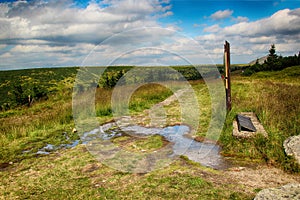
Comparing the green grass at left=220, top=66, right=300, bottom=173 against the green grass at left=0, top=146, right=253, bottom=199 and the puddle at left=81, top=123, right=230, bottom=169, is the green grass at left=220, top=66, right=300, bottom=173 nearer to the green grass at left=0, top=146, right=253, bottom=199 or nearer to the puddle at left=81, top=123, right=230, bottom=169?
the puddle at left=81, top=123, right=230, bottom=169

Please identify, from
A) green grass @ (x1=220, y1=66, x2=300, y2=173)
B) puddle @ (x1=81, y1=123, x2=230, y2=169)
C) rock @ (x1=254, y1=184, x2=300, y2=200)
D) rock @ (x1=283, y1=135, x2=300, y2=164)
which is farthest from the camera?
puddle @ (x1=81, y1=123, x2=230, y2=169)

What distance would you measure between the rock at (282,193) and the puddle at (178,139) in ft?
4.46

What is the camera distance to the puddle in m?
4.67

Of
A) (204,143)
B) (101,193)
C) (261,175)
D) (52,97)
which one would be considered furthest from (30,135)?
(52,97)

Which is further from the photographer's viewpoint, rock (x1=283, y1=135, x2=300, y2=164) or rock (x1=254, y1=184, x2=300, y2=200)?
rock (x1=283, y1=135, x2=300, y2=164)

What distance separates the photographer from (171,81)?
18.8 metres

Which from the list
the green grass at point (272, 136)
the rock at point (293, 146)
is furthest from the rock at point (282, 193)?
the rock at point (293, 146)

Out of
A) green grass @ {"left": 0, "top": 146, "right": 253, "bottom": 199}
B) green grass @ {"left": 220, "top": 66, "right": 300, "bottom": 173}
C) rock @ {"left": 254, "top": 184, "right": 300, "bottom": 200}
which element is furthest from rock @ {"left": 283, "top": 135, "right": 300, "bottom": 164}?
green grass @ {"left": 0, "top": 146, "right": 253, "bottom": 199}

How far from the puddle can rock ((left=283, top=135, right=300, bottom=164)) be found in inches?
44.0

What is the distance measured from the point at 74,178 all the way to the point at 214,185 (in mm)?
2319

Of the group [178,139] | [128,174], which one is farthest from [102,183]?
[178,139]

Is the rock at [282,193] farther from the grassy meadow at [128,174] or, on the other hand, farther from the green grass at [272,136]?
the green grass at [272,136]

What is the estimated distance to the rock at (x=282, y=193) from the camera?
278 cm

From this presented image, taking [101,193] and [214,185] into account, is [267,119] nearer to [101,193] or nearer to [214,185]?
[214,185]
